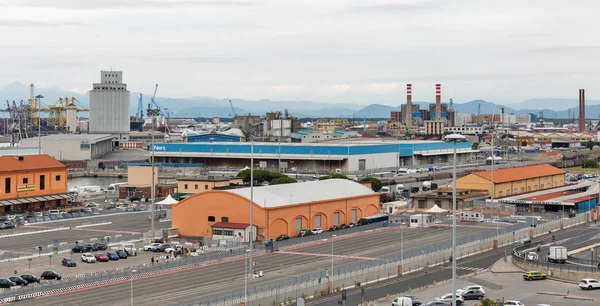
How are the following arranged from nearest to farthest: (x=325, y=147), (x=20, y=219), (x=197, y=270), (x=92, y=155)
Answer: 1. (x=197, y=270)
2. (x=20, y=219)
3. (x=325, y=147)
4. (x=92, y=155)

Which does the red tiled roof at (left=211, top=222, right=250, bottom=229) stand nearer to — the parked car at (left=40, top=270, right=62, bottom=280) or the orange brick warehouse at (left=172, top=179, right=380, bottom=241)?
the orange brick warehouse at (left=172, top=179, right=380, bottom=241)

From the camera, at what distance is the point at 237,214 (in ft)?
106

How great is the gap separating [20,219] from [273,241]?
43.4ft

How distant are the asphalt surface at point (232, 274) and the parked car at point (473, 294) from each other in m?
4.84

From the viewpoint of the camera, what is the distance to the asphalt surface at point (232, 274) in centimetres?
2105

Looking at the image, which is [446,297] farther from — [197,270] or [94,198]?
[94,198]

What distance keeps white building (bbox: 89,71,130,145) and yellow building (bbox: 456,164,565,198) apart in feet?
257

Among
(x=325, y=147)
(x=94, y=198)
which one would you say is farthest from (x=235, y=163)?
(x=94, y=198)

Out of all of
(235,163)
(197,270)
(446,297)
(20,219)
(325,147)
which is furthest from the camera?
(235,163)

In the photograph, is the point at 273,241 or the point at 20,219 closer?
the point at 273,241

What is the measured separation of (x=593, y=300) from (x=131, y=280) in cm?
1143

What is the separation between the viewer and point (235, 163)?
257 ft

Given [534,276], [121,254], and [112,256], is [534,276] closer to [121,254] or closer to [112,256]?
[121,254]

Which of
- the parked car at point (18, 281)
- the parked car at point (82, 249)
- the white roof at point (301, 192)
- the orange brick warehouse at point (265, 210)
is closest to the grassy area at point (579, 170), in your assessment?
the white roof at point (301, 192)
